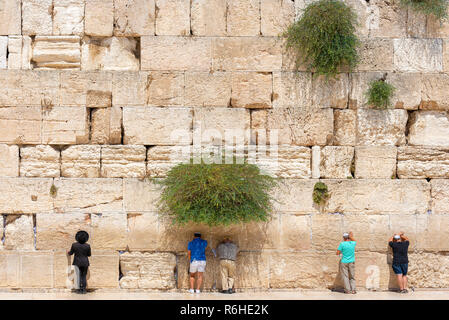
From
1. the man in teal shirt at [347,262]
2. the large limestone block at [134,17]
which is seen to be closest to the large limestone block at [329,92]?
the man in teal shirt at [347,262]

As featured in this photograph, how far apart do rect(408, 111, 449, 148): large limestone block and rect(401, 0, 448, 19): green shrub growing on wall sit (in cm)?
168

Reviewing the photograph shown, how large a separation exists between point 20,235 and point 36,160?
4.00 feet

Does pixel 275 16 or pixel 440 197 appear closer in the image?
pixel 440 197

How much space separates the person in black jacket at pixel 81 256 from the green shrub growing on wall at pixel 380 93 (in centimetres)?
513

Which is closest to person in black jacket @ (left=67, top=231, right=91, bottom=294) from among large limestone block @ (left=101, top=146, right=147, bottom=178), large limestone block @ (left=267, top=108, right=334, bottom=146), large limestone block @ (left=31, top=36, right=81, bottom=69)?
large limestone block @ (left=101, top=146, right=147, bottom=178)

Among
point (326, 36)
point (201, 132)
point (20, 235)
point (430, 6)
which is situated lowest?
point (20, 235)

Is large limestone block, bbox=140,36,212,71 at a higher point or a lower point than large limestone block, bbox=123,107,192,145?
higher

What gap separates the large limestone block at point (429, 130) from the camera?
7578 mm

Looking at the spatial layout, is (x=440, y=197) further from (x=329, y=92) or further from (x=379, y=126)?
(x=329, y=92)

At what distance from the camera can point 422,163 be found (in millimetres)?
7531

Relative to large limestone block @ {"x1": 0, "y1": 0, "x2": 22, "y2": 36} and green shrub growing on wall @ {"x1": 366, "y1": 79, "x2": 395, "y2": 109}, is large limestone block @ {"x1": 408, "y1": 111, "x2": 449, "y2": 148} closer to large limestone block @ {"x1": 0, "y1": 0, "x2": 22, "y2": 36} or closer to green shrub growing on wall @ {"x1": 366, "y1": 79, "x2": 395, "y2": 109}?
green shrub growing on wall @ {"x1": 366, "y1": 79, "x2": 395, "y2": 109}

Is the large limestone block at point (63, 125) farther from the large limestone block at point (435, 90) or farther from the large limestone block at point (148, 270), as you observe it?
the large limestone block at point (435, 90)

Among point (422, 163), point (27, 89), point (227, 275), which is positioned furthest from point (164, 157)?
point (422, 163)

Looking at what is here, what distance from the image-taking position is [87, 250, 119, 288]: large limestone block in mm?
7109
